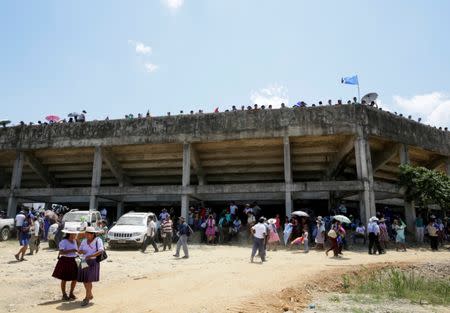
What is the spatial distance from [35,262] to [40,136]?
40.1 feet

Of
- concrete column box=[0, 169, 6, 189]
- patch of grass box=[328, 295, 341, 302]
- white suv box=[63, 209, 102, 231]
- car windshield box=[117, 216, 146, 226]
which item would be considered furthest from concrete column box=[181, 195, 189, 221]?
concrete column box=[0, 169, 6, 189]

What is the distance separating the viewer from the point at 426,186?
59.1 ft

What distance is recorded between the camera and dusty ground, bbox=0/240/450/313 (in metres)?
6.79

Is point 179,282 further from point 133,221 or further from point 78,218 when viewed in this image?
point 78,218

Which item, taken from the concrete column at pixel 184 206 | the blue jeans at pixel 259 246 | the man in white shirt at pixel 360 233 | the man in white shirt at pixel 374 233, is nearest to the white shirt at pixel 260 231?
the blue jeans at pixel 259 246

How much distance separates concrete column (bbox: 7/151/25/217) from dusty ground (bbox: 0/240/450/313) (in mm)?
9102

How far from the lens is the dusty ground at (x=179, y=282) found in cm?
679

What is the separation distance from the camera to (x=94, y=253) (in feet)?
23.4

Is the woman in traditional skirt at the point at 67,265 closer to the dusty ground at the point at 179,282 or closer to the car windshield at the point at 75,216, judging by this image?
the dusty ground at the point at 179,282

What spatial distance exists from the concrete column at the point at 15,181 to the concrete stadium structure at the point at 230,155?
5cm

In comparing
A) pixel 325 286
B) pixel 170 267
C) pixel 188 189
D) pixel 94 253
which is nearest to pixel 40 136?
pixel 188 189

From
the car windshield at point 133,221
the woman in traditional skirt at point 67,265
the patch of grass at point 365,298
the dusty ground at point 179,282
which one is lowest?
the patch of grass at point 365,298

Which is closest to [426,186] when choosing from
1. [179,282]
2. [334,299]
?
[334,299]

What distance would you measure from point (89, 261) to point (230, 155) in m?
15.3
